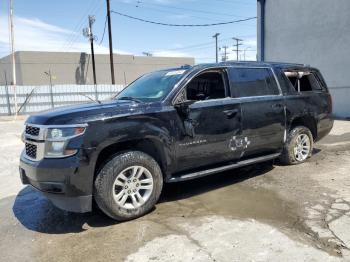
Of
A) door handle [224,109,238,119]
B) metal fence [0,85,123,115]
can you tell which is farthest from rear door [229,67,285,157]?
metal fence [0,85,123,115]

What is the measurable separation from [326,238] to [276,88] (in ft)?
9.92

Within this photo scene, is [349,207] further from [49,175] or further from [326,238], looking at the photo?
[49,175]

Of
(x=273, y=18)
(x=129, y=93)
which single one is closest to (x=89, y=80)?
(x=273, y=18)

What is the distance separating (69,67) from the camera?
4450 cm

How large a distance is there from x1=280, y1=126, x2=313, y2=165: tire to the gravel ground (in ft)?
1.55

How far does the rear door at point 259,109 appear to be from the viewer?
18.0ft

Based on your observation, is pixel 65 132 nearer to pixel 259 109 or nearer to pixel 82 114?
pixel 82 114

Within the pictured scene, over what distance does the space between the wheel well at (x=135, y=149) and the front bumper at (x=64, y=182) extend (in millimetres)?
263

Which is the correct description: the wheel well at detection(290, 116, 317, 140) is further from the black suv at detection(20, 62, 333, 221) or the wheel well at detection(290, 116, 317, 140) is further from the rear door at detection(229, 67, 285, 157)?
the rear door at detection(229, 67, 285, 157)

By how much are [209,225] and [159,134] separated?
4.04ft

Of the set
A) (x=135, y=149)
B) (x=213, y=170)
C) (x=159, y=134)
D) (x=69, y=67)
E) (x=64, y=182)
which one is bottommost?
(x=213, y=170)

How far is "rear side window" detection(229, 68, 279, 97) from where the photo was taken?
548 centimetres

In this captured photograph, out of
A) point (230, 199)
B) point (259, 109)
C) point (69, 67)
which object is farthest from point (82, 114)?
point (69, 67)

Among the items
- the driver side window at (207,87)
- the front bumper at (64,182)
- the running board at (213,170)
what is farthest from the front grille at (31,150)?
the driver side window at (207,87)
